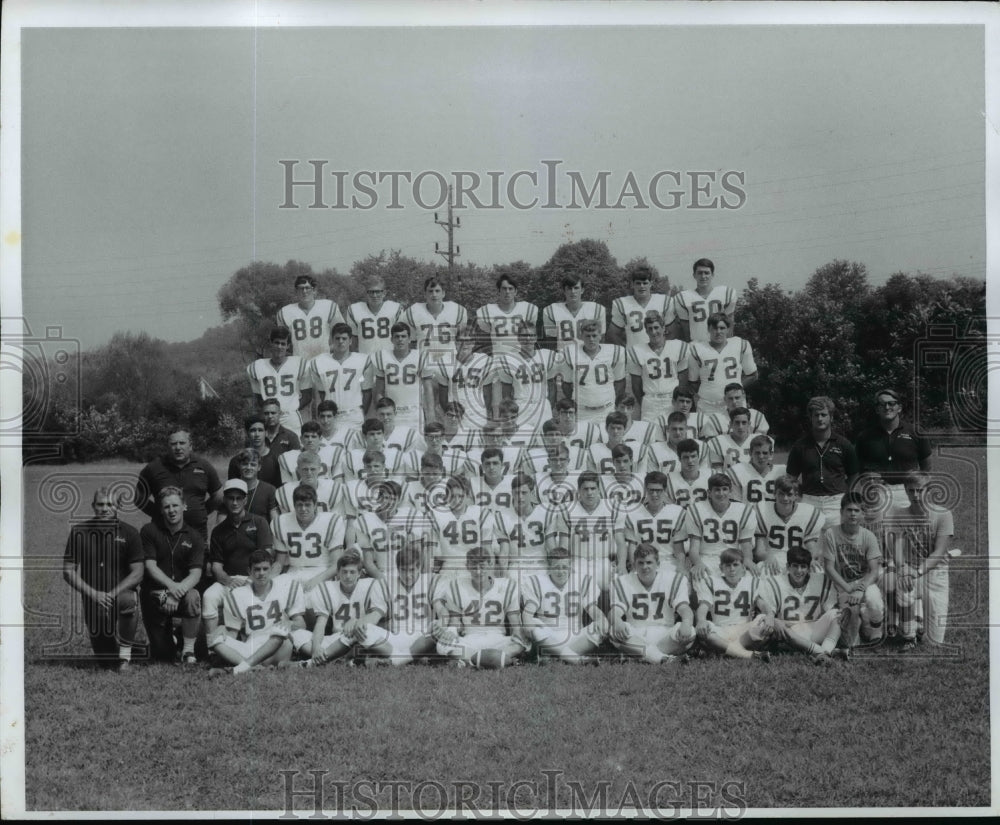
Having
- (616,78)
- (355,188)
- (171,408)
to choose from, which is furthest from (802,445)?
(171,408)

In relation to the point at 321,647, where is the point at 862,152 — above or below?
above

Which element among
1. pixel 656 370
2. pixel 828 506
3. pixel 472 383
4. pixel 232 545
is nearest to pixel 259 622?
pixel 232 545

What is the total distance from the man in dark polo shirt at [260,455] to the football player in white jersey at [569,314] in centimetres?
119

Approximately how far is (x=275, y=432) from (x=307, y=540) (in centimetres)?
47

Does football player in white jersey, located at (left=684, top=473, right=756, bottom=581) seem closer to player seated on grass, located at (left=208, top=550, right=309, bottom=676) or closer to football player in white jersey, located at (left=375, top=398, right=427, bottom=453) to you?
football player in white jersey, located at (left=375, top=398, right=427, bottom=453)

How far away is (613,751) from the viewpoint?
14.6ft

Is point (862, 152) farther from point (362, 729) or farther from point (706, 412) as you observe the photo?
point (362, 729)

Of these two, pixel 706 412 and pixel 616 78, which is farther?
pixel 706 412

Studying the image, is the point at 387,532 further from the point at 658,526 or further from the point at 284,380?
the point at 658,526

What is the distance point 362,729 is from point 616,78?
2.76 m

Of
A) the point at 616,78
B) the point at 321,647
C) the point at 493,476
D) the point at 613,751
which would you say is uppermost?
the point at 616,78

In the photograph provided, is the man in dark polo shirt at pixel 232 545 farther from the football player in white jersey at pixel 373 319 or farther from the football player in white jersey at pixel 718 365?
the football player in white jersey at pixel 718 365

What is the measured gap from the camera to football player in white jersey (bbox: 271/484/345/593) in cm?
472

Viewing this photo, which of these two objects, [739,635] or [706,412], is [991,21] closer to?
[706,412]
